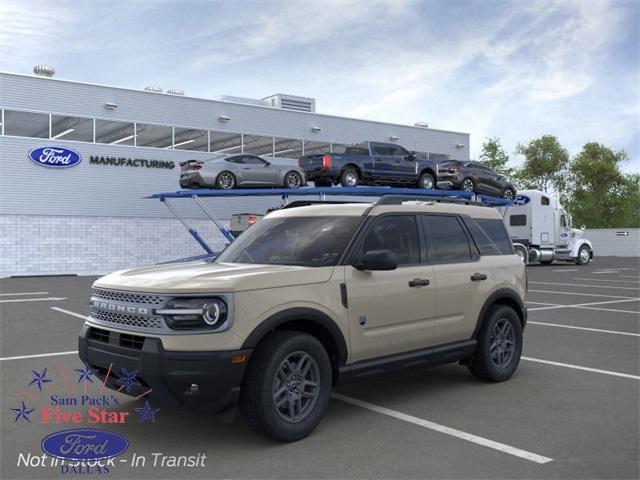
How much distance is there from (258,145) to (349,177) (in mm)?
11442

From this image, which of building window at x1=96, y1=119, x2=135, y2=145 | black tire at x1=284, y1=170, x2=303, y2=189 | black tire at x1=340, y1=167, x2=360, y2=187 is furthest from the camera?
building window at x1=96, y1=119, x2=135, y2=145

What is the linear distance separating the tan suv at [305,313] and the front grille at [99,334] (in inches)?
0.6

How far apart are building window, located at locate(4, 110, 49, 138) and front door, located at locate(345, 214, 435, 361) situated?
2497 centimetres

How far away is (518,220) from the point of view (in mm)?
31359

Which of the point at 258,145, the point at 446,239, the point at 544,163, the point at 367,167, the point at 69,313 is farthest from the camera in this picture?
the point at 544,163

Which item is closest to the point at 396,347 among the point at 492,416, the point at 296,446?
the point at 492,416

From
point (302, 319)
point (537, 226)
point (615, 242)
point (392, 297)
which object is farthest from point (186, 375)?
point (615, 242)

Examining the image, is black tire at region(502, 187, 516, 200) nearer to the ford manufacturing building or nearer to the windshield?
the ford manufacturing building

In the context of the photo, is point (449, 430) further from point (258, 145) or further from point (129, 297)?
point (258, 145)

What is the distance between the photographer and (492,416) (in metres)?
5.41

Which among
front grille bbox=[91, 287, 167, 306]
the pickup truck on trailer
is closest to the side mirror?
front grille bbox=[91, 287, 167, 306]

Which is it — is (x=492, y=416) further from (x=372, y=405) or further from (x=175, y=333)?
(x=175, y=333)

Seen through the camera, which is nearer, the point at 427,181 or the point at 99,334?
the point at 99,334

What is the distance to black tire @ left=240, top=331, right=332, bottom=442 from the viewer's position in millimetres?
4523
